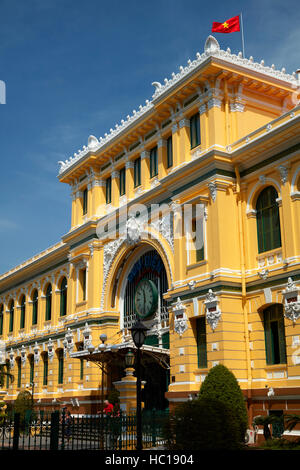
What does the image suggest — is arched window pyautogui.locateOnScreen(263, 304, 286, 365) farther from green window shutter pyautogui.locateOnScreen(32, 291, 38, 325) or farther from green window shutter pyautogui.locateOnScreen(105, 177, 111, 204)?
green window shutter pyautogui.locateOnScreen(32, 291, 38, 325)

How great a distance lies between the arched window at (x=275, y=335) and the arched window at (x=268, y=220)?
2.55m

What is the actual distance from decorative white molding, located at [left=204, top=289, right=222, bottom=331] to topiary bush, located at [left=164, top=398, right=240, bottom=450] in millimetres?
8733

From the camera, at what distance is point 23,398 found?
125 feet

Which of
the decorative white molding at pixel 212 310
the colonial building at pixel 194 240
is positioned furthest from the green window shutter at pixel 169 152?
the decorative white molding at pixel 212 310

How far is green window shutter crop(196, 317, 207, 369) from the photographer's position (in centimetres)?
2486

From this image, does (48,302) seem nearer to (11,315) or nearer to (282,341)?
(11,315)

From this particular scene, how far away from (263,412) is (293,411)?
5.05ft

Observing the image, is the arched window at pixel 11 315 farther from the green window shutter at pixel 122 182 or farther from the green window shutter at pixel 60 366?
the green window shutter at pixel 122 182

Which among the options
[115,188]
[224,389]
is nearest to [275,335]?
[224,389]

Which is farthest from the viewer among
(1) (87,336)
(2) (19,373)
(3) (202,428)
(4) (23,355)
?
(2) (19,373)

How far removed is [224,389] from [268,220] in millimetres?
7199

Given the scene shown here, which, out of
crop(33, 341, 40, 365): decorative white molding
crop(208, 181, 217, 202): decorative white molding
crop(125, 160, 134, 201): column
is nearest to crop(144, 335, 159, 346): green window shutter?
crop(125, 160, 134, 201): column

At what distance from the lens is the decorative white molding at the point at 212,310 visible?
23.8m

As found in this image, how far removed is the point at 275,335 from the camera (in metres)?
23.2
